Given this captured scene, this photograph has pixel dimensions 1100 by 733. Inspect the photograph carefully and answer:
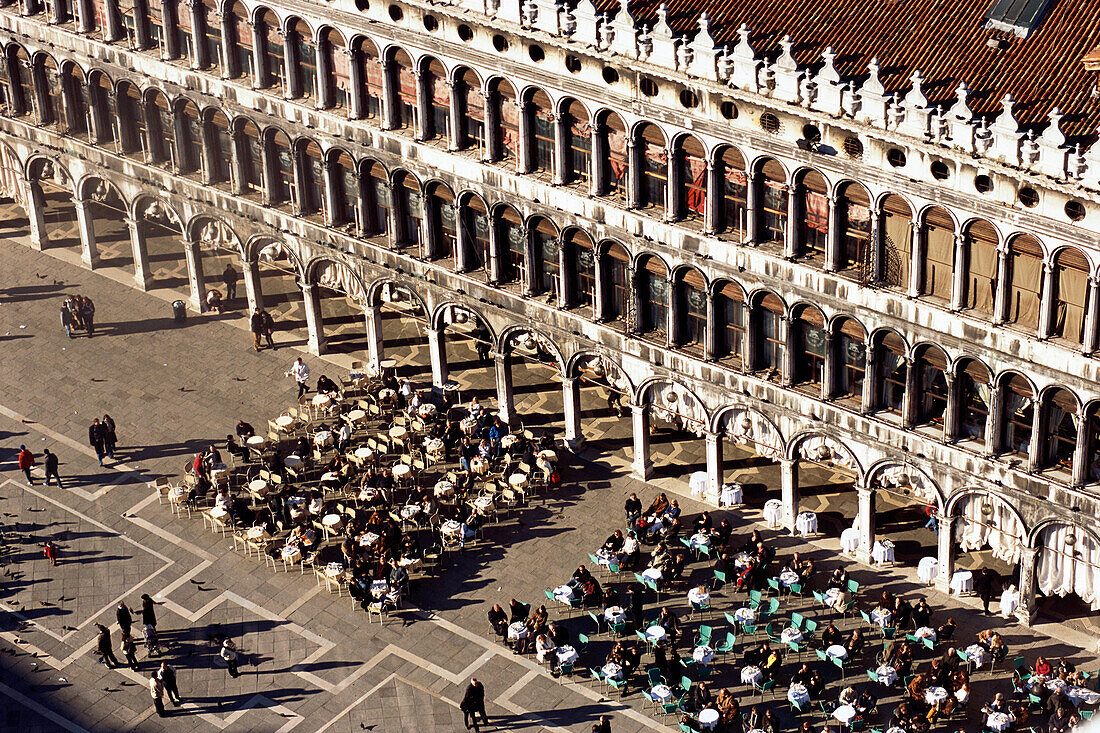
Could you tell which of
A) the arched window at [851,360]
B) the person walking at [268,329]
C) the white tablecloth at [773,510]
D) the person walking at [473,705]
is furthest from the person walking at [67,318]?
the arched window at [851,360]

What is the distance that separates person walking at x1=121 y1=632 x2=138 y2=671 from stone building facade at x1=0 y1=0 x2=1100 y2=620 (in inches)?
913

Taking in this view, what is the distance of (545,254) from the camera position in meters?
103

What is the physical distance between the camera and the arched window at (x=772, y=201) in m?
92.9

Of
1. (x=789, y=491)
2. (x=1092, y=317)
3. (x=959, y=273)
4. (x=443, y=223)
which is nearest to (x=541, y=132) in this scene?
(x=443, y=223)

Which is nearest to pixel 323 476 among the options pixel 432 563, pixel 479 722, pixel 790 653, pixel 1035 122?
pixel 432 563

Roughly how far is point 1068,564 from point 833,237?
16.8 metres

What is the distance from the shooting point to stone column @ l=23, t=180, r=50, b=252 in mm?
124938

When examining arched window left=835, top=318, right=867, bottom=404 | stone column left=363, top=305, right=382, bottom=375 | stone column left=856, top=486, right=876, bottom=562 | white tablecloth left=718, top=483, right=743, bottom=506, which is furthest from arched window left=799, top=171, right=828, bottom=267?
stone column left=363, top=305, right=382, bottom=375

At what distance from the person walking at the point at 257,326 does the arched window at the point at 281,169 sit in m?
6.25

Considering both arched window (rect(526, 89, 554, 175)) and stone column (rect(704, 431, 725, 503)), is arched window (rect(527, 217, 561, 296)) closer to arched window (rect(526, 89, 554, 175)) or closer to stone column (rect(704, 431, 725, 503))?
Result: arched window (rect(526, 89, 554, 175))

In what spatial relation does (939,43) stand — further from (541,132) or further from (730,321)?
(541,132)

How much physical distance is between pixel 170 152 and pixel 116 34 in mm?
6708

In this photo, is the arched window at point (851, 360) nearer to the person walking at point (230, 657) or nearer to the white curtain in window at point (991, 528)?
the white curtain in window at point (991, 528)

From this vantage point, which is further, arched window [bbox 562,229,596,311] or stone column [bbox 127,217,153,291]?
stone column [bbox 127,217,153,291]
